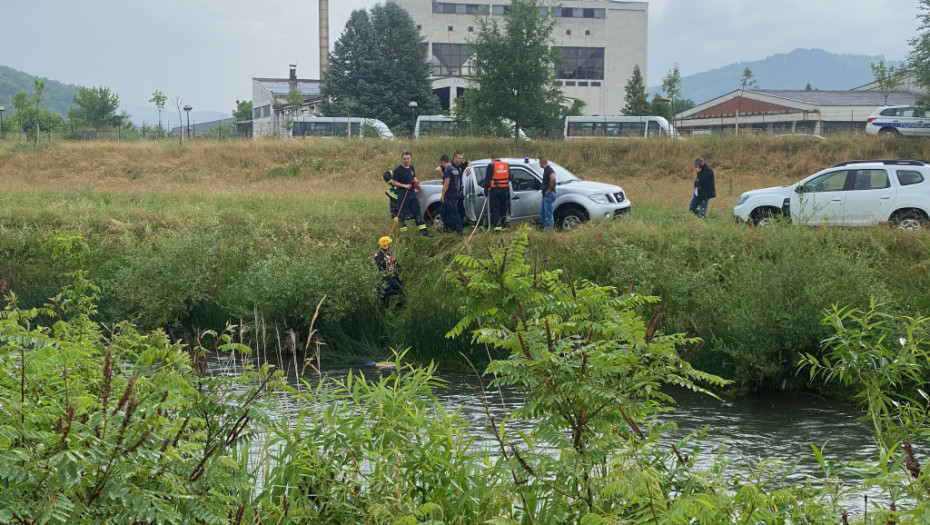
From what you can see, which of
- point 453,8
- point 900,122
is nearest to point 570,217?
point 900,122

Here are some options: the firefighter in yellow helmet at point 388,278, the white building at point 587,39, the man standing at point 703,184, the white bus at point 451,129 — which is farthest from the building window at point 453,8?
the firefighter in yellow helmet at point 388,278

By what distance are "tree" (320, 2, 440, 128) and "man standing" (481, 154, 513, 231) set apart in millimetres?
38240

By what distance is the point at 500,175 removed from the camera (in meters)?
18.5

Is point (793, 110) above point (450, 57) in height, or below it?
below

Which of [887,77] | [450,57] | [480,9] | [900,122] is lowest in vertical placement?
[900,122]

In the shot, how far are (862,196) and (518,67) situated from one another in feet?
64.6

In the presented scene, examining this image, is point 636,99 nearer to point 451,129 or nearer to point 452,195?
point 451,129

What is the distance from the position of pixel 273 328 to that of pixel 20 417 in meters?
13.1

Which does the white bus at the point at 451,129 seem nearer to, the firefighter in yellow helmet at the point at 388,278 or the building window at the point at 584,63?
the firefighter in yellow helmet at the point at 388,278

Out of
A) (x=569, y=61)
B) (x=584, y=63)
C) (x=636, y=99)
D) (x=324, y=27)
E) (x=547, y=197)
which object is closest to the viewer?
(x=547, y=197)

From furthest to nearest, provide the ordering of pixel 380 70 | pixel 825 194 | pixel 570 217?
pixel 380 70 < pixel 570 217 < pixel 825 194

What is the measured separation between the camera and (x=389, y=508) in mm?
4262

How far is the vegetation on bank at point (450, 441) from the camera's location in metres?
3.33

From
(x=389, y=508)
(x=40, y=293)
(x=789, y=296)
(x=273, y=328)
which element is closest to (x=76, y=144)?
(x=40, y=293)
